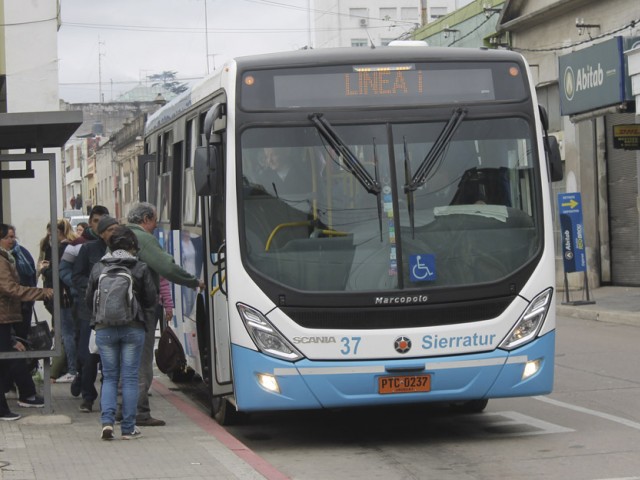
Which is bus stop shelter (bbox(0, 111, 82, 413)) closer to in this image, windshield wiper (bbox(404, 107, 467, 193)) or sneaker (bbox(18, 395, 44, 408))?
sneaker (bbox(18, 395, 44, 408))

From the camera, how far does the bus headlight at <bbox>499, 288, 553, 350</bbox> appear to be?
9461 millimetres

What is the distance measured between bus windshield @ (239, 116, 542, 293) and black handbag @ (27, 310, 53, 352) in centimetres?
283

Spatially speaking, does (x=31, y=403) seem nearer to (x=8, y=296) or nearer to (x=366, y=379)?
(x=8, y=296)

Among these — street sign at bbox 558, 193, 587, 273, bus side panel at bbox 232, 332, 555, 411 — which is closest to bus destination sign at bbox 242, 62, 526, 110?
bus side panel at bbox 232, 332, 555, 411

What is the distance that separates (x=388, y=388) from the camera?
30.5 ft

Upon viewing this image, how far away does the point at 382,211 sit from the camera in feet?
30.9

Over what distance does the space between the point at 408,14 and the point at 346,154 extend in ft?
333

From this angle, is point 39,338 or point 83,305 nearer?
point 39,338

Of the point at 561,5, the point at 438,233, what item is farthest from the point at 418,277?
the point at 561,5

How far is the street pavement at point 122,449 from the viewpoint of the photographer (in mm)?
8297

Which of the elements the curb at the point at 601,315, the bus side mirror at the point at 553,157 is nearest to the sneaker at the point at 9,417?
the bus side mirror at the point at 553,157

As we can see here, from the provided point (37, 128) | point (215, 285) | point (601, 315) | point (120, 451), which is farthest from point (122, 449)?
point (601, 315)

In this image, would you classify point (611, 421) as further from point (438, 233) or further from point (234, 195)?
point (234, 195)

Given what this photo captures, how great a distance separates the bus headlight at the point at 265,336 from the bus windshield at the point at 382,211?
31cm
